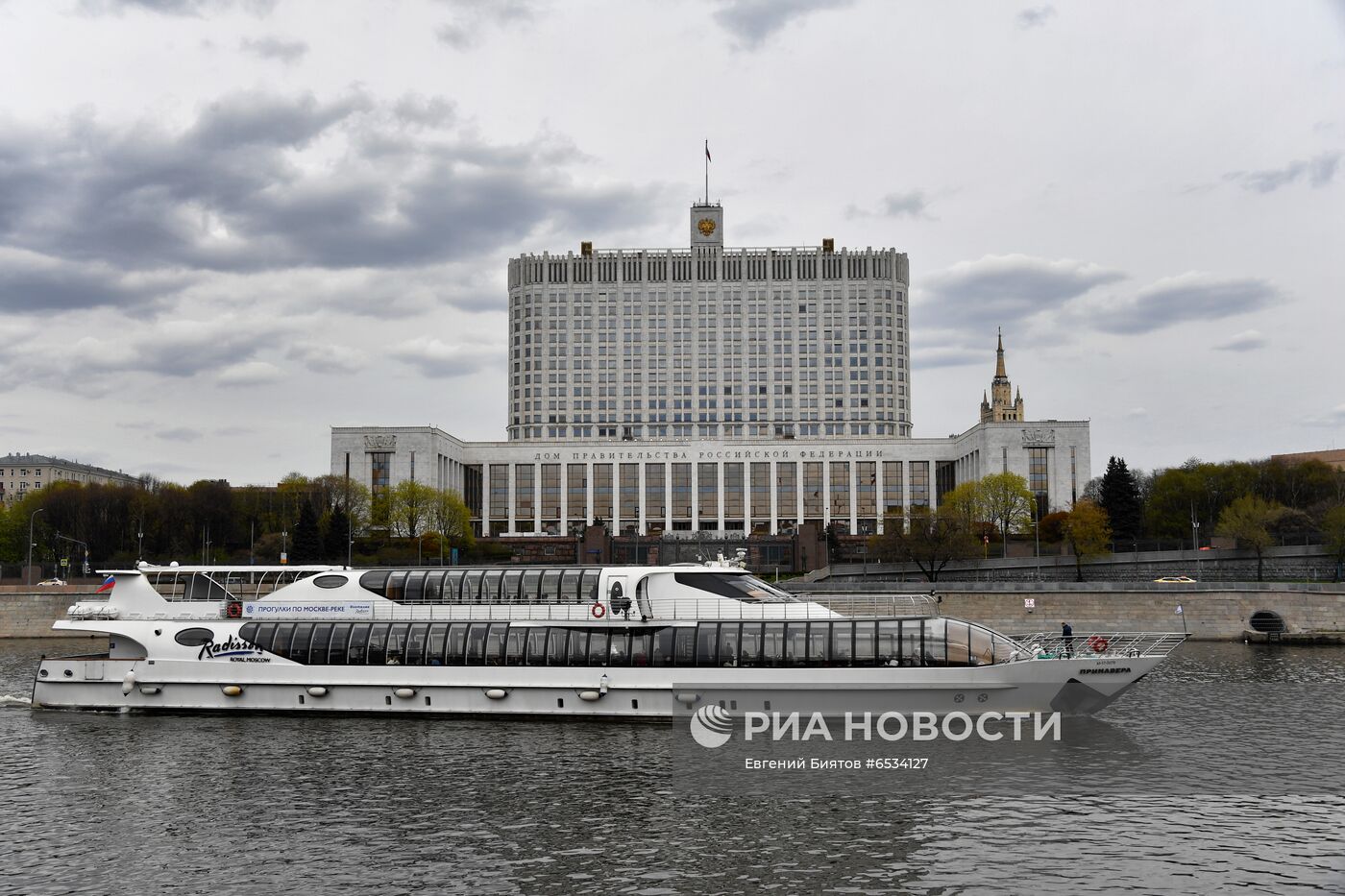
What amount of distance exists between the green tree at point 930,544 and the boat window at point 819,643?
7810 centimetres

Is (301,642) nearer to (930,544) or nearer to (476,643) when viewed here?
(476,643)

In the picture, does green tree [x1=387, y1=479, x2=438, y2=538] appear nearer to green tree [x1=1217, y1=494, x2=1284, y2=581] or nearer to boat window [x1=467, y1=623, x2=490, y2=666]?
green tree [x1=1217, y1=494, x2=1284, y2=581]

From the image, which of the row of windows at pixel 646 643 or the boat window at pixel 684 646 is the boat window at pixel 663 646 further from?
the boat window at pixel 684 646

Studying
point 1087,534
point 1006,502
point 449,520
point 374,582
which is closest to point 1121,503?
point 1006,502

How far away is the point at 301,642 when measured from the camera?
49000 mm

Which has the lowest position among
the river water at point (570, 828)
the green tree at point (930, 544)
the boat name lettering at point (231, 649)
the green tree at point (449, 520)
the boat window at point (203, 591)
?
the river water at point (570, 828)

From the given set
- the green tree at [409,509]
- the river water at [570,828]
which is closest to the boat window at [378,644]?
the river water at [570,828]

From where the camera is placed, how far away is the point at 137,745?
42.8 meters

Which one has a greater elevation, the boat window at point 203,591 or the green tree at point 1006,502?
the green tree at point 1006,502

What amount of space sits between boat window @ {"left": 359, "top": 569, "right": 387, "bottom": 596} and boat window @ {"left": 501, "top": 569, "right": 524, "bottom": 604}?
532cm

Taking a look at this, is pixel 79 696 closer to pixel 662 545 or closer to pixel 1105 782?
pixel 1105 782

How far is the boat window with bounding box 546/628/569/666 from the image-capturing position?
46.8m

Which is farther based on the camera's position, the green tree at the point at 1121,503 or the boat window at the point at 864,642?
the green tree at the point at 1121,503

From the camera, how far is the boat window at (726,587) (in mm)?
48156
